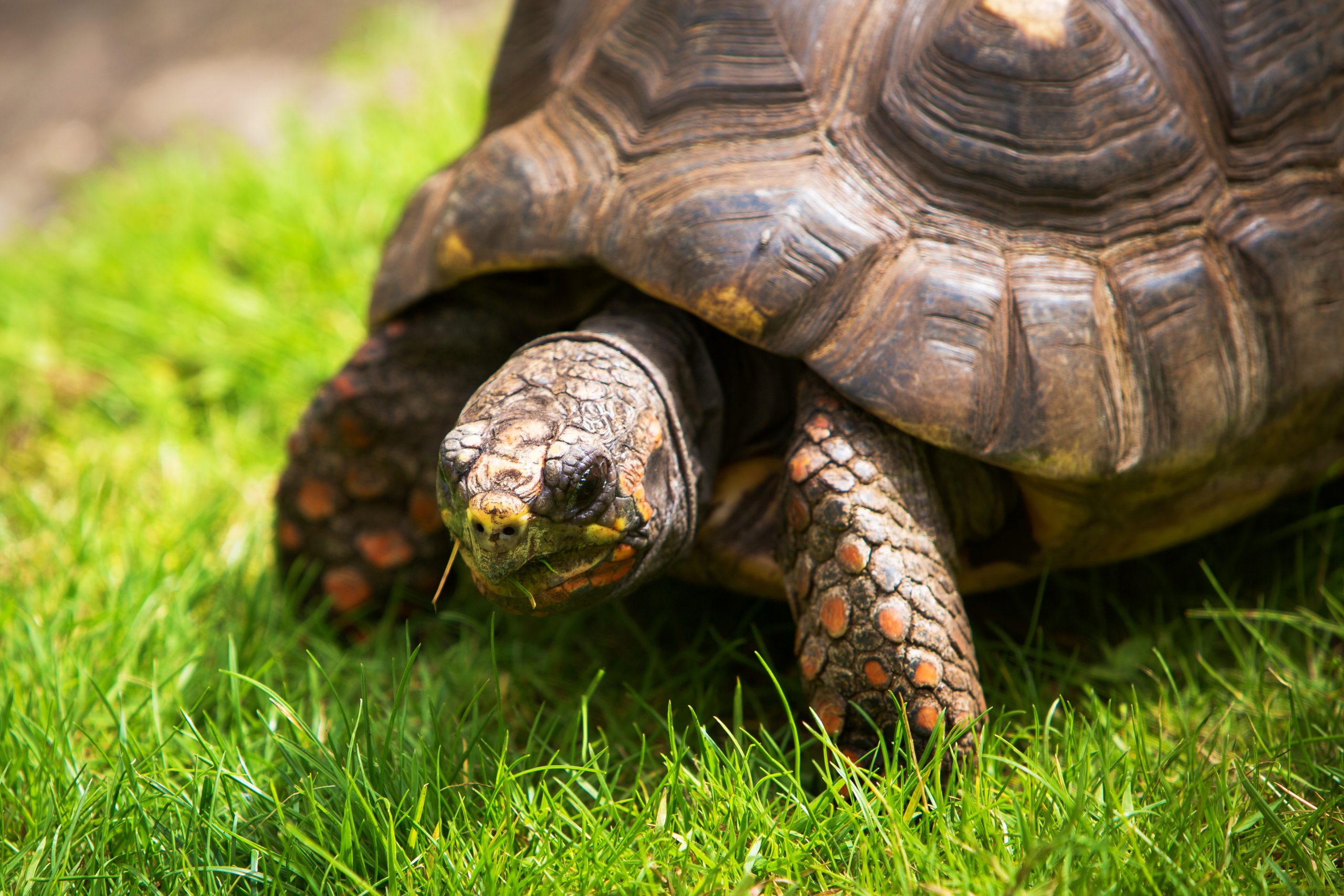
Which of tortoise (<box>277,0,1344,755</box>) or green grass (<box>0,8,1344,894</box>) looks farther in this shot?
tortoise (<box>277,0,1344,755</box>)

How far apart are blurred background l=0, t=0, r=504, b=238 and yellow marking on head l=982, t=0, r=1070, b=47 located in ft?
15.5

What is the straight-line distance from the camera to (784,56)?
94.5 inches

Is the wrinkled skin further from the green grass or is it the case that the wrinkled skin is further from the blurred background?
the blurred background

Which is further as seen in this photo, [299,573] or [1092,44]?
[299,573]

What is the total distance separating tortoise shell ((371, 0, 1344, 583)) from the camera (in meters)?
2.18

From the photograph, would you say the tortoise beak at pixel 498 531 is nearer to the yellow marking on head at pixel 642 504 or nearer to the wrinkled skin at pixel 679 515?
the wrinkled skin at pixel 679 515

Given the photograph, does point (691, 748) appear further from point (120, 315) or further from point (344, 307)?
point (120, 315)

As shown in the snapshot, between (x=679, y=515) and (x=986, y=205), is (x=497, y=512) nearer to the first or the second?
(x=679, y=515)

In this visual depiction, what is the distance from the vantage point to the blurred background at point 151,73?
6746 millimetres

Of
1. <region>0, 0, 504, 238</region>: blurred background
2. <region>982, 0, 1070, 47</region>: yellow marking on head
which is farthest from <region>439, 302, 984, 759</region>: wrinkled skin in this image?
<region>0, 0, 504, 238</region>: blurred background

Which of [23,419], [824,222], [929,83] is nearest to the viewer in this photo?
[824,222]

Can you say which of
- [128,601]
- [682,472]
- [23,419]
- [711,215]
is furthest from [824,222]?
[23,419]

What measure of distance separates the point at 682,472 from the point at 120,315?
316cm

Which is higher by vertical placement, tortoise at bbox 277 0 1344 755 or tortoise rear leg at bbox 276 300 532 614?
tortoise at bbox 277 0 1344 755
